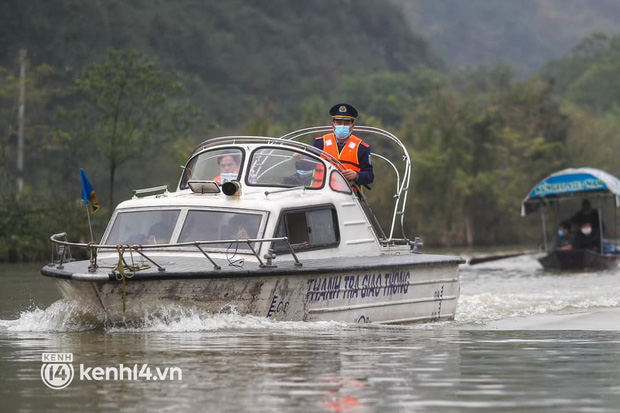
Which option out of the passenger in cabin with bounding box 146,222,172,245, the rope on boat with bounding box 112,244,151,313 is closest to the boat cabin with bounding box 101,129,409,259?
the passenger in cabin with bounding box 146,222,172,245

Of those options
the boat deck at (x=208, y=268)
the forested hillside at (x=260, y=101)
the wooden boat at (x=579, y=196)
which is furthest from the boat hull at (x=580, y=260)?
the boat deck at (x=208, y=268)

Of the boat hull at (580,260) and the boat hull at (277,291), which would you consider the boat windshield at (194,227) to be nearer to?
the boat hull at (277,291)

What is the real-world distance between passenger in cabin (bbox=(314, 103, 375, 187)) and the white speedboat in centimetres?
34

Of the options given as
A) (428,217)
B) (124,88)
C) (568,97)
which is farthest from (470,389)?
(568,97)

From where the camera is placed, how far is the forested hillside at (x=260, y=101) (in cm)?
4097

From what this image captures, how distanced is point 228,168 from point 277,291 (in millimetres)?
2466

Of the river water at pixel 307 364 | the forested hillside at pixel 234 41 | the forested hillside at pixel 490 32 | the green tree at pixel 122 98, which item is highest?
the forested hillside at pixel 490 32

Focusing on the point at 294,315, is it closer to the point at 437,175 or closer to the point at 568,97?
the point at 437,175

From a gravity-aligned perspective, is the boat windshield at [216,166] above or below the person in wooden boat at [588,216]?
above

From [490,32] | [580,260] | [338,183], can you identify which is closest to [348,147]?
[338,183]

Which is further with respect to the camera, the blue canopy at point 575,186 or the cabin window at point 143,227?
the blue canopy at point 575,186

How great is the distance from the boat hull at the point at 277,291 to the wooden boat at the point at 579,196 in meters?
16.7

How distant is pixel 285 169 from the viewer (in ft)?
53.2

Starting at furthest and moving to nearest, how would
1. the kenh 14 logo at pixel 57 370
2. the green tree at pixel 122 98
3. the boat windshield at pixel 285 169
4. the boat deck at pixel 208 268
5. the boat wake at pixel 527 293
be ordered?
the green tree at pixel 122 98, the boat wake at pixel 527 293, the boat windshield at pixel 285 169, the boat deck at pixel 208 268, the kenh 14 logo at pixel 57 370
